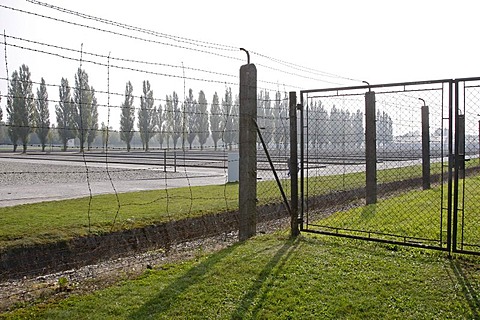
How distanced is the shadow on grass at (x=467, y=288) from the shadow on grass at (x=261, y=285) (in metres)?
1.82

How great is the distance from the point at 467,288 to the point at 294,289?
1689 millimetres

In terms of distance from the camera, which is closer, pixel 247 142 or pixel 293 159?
pixel 247 142

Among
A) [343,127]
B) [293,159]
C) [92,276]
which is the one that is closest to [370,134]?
[343,127]

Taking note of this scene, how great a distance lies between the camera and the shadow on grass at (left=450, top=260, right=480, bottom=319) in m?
3.79

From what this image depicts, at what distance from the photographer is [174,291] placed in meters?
4.29

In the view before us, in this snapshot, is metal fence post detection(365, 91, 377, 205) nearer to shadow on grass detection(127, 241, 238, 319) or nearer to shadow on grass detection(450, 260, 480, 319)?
shadow on grass detection(450, 260, 480, 319)

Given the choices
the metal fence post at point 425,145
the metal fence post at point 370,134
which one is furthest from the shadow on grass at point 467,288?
the metal fence post at point 425,145

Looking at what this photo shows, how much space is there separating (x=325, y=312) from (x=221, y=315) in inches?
34.8

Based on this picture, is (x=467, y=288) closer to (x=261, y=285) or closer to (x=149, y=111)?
(x=261, y=285)

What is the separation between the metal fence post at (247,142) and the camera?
6621 millimetres

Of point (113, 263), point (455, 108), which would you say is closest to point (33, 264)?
point (113, 263)

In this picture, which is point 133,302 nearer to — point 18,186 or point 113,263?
point 113,263

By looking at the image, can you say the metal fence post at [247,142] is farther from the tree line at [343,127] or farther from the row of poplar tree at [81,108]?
the tree line at [343,127]

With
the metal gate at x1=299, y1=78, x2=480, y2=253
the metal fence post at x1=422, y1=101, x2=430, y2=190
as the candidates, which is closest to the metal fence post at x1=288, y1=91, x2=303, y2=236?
the metal gate at x1=299, y1=78, x2=480, y2=253
